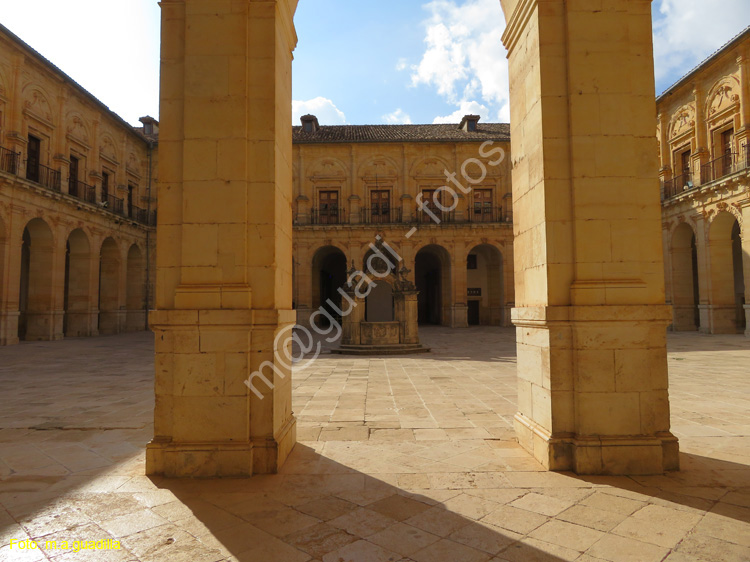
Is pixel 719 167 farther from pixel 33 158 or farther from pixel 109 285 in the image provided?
pixel 109 285

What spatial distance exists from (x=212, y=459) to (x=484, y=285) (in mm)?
29215

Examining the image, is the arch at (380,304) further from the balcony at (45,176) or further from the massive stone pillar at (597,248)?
the balcony at (45,176)

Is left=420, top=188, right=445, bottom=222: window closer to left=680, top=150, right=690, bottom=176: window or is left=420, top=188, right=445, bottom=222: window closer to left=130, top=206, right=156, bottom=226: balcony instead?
left=680, top=150, right=690, bottom=176: window

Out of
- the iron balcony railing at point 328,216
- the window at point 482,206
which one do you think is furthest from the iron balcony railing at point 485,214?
the iron balcony railing at point 328,216

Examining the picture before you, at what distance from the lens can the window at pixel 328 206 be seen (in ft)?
98.8

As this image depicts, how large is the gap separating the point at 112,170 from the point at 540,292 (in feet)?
91.0

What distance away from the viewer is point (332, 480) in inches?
135

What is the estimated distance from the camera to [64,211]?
20281 millimetres

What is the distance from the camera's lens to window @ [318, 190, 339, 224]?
98.8ft

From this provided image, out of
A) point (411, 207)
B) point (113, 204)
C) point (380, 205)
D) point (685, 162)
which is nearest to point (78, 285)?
point (113, 204)

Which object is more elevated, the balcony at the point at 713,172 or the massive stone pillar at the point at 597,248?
the balcony at the point at 713,172

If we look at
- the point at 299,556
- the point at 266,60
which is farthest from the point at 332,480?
the point at 266,60

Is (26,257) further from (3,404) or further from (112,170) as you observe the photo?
(3,404)

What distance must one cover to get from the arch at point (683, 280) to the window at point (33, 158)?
30.1 meters
